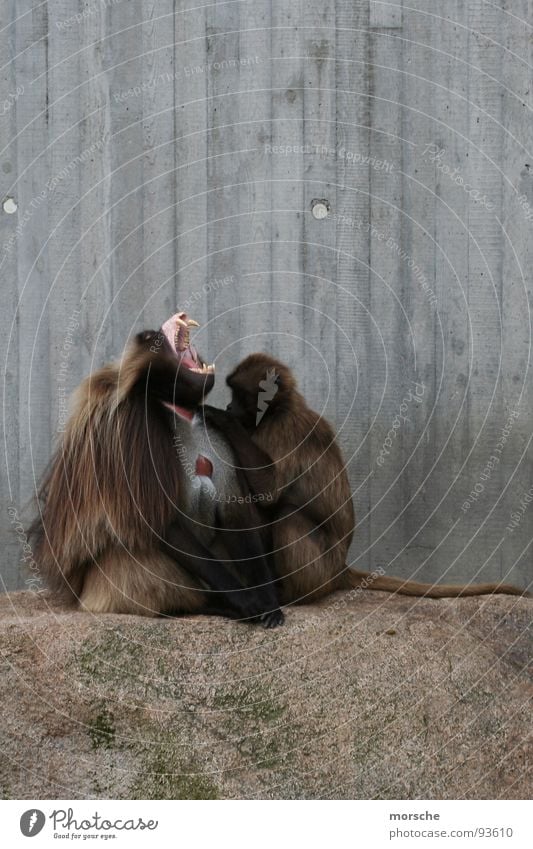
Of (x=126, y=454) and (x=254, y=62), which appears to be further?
(x=254, y=62)

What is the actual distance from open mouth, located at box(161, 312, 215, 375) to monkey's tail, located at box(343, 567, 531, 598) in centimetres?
114

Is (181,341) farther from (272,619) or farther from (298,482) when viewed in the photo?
(272,619)

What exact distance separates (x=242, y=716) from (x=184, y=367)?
1.30 metres

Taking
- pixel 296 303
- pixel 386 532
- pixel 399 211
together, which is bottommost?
pixel 386 532

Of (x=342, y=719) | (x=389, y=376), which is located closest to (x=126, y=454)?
(x=342, y=719)

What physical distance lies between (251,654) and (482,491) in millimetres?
2048

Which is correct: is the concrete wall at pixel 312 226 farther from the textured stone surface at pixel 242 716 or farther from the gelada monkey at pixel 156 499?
the textured stone surface at pixel 242 716

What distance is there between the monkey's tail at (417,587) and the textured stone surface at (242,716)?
69 centimetres

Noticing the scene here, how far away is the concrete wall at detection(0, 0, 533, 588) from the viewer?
18.9 feet

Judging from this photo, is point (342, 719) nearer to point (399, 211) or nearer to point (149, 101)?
point (399, 211)

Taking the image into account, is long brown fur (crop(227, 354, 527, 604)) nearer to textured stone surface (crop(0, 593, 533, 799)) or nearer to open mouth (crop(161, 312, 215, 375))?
open mouth (crop(161, 312, 215, 375))

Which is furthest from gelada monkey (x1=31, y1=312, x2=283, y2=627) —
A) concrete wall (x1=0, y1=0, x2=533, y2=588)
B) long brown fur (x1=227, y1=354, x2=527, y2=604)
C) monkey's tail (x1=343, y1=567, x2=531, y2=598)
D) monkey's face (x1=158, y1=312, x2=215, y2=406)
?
concrete wall (x1=0, y1=0, x2=533, y2=588)

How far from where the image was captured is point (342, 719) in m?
4.14

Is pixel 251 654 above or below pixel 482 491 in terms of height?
below
